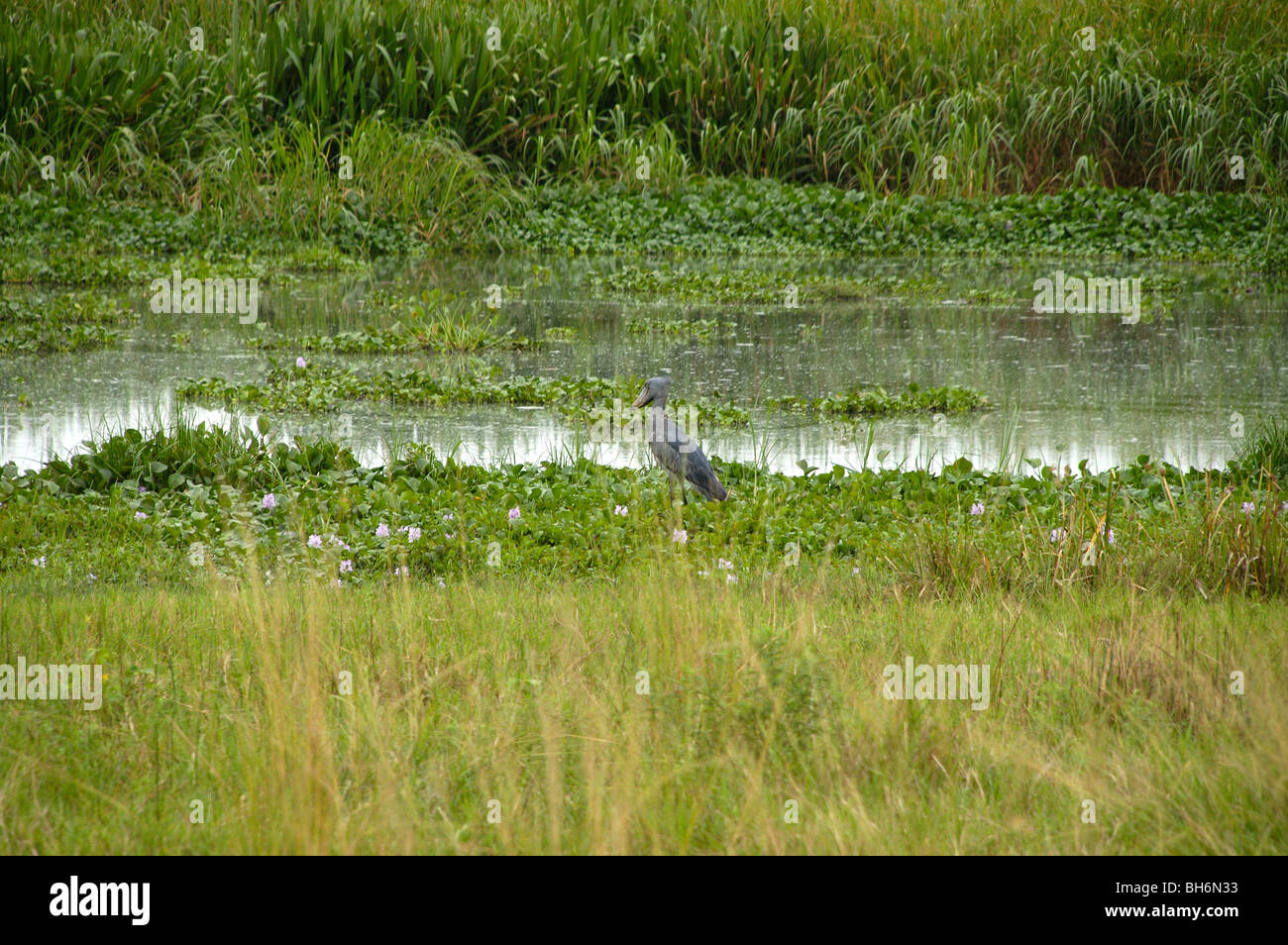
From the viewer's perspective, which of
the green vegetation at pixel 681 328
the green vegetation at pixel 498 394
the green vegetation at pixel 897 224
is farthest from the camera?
the green vegetation at pixel 897 224

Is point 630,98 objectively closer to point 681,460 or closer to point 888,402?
point 888,402

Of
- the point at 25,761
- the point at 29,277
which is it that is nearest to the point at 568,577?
the point at 25,761

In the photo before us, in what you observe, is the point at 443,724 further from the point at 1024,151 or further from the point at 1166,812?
the point at 1024,151

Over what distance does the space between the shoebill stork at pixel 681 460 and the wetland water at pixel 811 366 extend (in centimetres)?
73

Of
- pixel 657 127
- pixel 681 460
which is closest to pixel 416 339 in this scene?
pixel 681 460

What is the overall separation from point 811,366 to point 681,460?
4491mm

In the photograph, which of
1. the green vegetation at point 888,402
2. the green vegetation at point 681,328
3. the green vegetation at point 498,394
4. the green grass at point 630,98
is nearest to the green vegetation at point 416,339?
the green vegetation at point 681,328

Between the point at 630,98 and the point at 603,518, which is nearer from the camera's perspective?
the point at 603,518

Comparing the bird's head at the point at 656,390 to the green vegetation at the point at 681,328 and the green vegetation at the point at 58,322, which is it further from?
the green vegetation at the point at 58,322

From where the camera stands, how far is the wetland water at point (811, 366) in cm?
851

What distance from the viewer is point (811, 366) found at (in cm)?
1098

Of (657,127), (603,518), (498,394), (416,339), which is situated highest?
(657,127)

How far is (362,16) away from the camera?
18641 millimetres

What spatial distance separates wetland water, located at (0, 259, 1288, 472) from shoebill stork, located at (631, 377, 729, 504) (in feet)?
2.41
